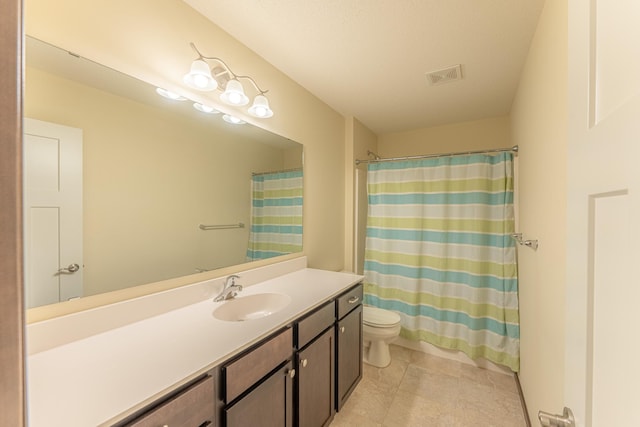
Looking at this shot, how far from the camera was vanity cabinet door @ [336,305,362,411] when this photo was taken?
160cm

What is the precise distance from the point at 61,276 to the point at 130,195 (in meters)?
0.39

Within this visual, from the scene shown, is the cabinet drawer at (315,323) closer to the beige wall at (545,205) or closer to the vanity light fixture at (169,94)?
the beige wall at (545,205)

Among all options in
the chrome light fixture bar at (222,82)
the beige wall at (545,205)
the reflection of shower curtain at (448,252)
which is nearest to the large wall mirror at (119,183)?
the chrome light fixture bar at (222,82)

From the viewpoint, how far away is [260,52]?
1.69 m

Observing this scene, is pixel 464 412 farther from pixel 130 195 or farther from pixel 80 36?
pixel 80 36

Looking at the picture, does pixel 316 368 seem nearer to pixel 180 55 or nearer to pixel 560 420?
pixel 560 420

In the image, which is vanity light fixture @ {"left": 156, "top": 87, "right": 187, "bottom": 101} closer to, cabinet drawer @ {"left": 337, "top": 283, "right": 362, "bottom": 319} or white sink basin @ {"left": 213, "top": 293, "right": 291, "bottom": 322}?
white sink basin @ {"left": 213, "top": 293, "right": 291, "bottom": 322}

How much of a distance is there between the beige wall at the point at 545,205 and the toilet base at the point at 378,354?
958mm

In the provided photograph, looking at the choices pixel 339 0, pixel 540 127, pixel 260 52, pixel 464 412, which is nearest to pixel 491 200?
pixel 540 127

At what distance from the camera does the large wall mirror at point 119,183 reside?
0.90m

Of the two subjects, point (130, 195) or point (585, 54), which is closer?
point (585, 54)

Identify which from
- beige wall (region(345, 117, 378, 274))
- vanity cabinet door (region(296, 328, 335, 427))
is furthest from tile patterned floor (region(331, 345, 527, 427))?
beige wall (region(345, 117, 378, 274))

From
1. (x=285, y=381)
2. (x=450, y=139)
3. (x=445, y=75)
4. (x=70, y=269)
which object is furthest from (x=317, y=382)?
(x=450, y=139)

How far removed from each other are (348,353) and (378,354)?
0.67 metres
